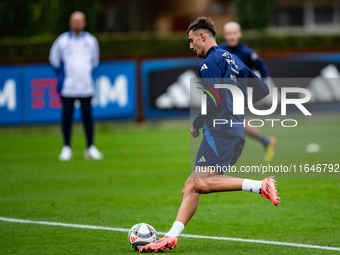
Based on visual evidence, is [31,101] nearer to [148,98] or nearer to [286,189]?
[148,98]

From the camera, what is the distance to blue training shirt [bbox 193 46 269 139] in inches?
191

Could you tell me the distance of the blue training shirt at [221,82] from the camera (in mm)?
4840

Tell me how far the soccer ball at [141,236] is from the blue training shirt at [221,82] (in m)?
0.97

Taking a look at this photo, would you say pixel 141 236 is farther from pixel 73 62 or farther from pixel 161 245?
pixel 73 62

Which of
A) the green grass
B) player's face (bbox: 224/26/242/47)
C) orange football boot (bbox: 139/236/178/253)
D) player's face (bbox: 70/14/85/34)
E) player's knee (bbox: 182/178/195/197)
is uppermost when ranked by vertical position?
player's face (bbox: 70/14/85/34)

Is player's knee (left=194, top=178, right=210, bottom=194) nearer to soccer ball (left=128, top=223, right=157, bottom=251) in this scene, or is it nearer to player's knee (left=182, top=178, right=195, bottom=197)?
player's knee (left=182, top=178, right=195, bottom=197)

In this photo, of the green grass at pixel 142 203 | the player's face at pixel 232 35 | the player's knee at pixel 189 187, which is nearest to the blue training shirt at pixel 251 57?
the player's face at pixel 232 35

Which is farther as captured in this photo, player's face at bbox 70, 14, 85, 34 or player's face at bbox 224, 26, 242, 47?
player's face at bbox 70, 14, 85, 34

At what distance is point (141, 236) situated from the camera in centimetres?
503

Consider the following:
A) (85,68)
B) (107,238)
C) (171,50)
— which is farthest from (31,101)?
(107,238)

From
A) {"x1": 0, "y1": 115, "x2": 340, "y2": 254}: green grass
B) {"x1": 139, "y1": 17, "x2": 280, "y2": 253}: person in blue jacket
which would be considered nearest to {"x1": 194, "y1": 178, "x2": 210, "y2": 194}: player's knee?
{"x1": 139, "y1": 17, "x2": 280, "y2": 253}: person in blue jacket

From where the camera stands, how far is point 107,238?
5.49 meters

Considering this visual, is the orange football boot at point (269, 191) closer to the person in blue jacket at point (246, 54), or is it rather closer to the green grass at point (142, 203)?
the green grass at point (142, 203)

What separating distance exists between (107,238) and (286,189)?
329cm
